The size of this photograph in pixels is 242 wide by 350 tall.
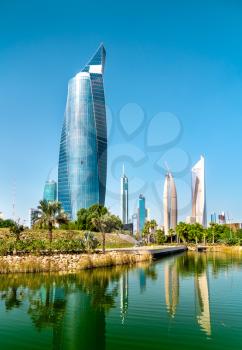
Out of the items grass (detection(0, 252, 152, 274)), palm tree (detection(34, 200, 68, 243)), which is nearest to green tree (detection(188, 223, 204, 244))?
palm tree (detection(34, 200, 68, 243))

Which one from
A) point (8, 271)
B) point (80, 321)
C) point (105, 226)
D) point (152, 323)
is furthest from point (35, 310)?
point (105, 226)

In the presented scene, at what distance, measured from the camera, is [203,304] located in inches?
922

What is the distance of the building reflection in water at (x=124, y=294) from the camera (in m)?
21.5

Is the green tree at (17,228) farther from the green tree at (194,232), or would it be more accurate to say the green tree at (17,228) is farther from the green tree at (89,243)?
the green tree at (194,232)

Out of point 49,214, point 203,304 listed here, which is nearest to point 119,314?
point 203,304

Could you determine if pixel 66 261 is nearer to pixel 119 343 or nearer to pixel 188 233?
pixel 119 343

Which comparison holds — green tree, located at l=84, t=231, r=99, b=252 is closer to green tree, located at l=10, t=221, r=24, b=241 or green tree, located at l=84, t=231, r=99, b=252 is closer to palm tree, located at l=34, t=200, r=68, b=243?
palm tree, located at l=34, t=200, r=68, b=243

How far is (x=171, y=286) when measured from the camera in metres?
31.6

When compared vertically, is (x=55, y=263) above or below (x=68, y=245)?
below

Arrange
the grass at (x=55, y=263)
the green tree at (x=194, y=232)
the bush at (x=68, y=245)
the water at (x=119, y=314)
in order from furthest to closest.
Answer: the green tree at (x=194, y=232) → the bush at (x=68, y=245) → the grass at (x=55, y=263) → the water at (x=119, y=314)

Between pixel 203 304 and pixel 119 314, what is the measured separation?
5.76m

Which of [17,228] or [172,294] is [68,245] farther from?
[172,294]

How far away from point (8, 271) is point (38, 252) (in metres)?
9.39

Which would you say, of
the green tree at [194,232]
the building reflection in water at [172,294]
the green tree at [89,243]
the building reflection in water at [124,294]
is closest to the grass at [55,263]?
the building reflection in water at [124,294]
